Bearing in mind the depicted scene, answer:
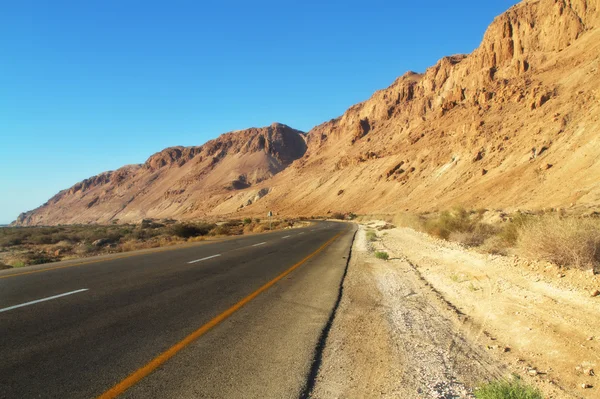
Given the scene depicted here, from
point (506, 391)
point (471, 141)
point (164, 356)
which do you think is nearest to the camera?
point (506, 391)

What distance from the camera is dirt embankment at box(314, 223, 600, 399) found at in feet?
12.2

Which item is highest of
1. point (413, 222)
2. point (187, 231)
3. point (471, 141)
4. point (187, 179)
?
point (187, 179)

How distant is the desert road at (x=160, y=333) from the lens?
139 inches

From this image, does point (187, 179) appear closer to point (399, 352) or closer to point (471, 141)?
point (471, 141)

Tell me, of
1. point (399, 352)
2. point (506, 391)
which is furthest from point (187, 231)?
point (506, 391)

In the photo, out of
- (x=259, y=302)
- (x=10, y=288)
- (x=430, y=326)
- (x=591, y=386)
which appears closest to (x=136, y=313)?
(x=259, y=302)

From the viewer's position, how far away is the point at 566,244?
23.8ft

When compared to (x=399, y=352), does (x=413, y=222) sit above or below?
above

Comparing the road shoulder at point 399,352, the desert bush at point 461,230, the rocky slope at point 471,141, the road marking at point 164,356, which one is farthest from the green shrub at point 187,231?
the rocky slope at point 471,141

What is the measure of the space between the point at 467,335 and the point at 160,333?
413cm

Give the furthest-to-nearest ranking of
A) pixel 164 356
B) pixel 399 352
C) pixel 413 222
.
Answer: pixel 413 222 → pixel 399 352 → pixel 164 356

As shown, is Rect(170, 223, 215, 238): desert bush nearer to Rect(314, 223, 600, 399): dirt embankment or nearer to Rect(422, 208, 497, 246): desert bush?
Rect(422, 208, 497, 246): desert bush

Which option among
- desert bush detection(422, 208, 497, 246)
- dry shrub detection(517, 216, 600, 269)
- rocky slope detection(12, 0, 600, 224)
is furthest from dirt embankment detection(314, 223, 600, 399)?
rocky slope detection(12, 0, 600, 224)

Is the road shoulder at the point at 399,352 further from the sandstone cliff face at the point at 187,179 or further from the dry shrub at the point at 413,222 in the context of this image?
the sandstone cliff face at the point at 187,179
